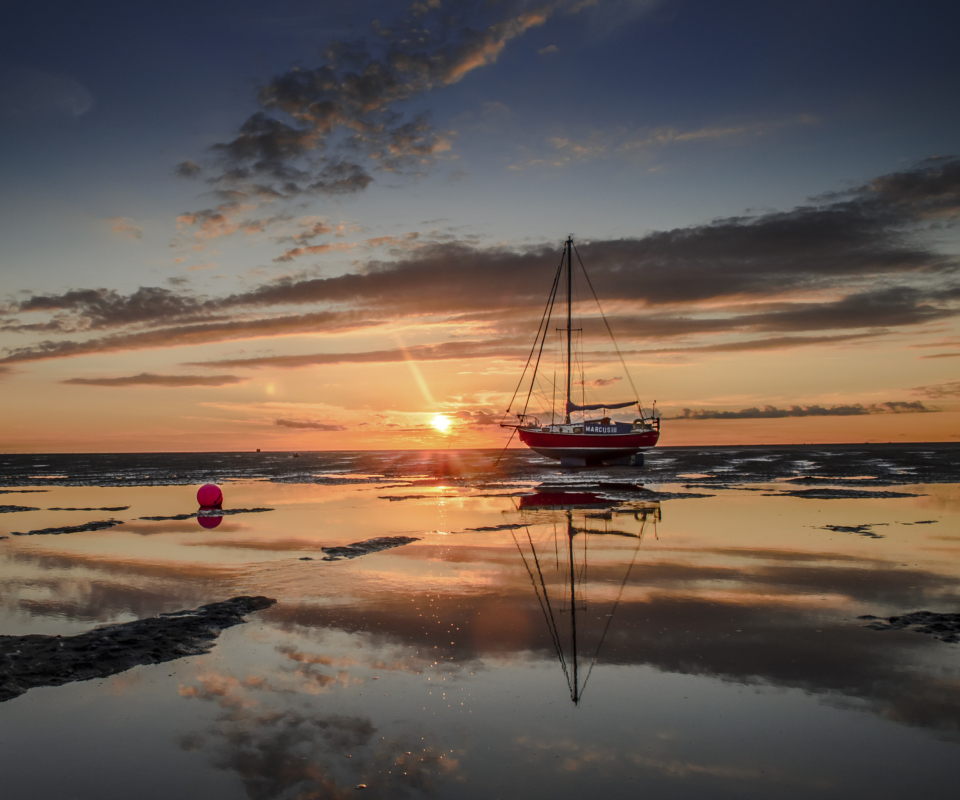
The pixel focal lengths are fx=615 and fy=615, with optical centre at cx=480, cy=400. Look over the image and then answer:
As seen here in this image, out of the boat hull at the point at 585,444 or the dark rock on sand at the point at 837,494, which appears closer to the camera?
the dark rock on sand at the point at 837,494

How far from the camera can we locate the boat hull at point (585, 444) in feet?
192

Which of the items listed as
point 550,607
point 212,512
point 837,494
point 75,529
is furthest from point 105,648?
point 837,494

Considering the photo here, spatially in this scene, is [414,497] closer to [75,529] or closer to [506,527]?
[506,527]

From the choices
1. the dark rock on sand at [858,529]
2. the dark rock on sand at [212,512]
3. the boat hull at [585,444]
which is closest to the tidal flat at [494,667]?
the dark rock on sand at [858,529]

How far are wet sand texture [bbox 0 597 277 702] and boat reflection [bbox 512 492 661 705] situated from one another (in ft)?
17.4

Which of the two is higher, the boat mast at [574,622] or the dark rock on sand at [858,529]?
the boat mast at [574,622]

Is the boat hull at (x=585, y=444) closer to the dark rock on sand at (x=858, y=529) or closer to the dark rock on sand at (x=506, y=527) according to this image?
the dark rock on sand at (x=506, y=527)

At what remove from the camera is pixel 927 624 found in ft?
32.0

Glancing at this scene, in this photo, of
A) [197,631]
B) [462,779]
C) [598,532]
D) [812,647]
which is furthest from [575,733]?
[598,532]

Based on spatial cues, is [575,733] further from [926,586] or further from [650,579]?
[926,586]

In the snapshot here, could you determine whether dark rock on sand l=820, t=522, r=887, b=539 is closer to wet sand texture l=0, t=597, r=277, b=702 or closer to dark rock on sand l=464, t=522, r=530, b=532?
dark rock on sand l=464, t=522, r=530, b=532

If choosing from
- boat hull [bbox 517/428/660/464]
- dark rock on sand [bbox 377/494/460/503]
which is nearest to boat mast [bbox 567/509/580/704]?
dark rock on sand [bbox 377/494/460/503]

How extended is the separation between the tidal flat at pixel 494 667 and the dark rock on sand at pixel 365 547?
128mm

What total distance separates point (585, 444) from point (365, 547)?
143ft
